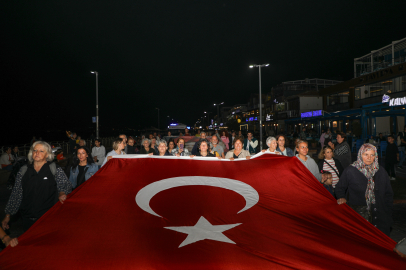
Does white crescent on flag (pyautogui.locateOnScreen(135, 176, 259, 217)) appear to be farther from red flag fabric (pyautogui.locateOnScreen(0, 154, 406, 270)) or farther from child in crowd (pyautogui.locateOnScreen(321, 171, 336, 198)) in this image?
child in crowd (pyautogui.locateOnScreen(321, 171, 336, 198))

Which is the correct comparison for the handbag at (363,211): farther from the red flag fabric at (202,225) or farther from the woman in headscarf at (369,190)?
the red flag fabric at (202,225)

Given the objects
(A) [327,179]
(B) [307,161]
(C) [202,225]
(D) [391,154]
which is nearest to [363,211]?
(A) [327,179]

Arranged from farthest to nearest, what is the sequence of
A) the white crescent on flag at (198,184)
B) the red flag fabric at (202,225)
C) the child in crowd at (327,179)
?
the child in crowd at (327,179) < the white crescent on flag at (198,184) < the red flag fabric at (202,225)

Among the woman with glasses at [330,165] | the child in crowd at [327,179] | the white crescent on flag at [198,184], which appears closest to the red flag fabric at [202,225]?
the white crescent on flag at [198,184]

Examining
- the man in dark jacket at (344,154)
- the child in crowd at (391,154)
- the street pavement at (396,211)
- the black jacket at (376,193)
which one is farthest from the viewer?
the child in crowd at (391,154)

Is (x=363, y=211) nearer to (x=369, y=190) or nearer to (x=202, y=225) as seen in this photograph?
(x=369, y=190)

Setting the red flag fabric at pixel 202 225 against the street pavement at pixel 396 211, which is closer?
the red flag fabric at pixel 202 225

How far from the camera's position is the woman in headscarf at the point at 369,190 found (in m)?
3.86

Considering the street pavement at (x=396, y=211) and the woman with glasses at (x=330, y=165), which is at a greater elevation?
the woman with glasses at (x=330, y=165)

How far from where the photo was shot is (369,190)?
4023 mm

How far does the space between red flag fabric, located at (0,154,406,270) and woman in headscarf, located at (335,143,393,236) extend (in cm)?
38

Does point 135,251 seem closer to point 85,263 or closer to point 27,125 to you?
point 85,263

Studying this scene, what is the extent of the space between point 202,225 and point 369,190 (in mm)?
2417

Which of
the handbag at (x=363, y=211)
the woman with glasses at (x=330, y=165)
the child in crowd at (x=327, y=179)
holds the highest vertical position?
the woman with glasses at (x=330, y=165)
